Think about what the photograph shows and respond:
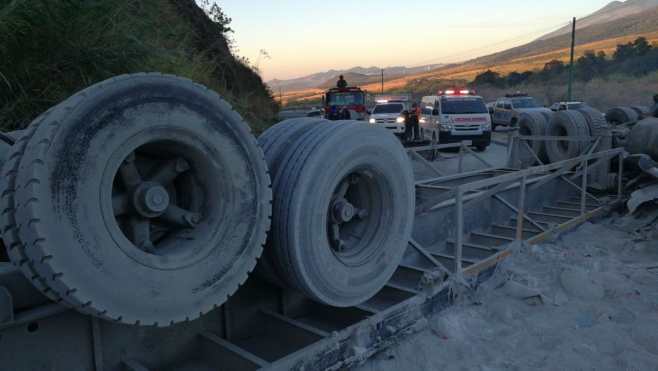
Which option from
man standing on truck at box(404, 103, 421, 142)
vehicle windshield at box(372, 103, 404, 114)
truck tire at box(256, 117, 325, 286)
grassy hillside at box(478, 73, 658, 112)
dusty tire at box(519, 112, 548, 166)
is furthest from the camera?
grassy hillside at box(478, 73, 658, 112)

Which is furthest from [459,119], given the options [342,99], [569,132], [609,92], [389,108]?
[609,92]

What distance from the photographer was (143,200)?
87.2 inches

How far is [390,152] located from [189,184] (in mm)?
1303

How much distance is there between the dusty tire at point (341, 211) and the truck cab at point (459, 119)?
536 inches

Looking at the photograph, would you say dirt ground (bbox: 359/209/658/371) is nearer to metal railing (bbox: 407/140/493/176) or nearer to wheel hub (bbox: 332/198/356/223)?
wheel hub (bbox: 332/198/356/223)

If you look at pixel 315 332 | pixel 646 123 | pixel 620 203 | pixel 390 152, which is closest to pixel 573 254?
pixel 620 203

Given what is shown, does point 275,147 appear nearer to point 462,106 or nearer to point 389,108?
point 462,106

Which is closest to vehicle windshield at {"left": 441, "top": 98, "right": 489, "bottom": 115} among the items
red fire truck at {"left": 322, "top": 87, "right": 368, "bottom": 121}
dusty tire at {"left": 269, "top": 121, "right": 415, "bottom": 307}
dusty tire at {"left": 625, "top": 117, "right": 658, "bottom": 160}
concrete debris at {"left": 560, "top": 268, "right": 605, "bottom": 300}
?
red fire truck at {"left": 322, "top": 87, "right": 368, "bottom": 121}

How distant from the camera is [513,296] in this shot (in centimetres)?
416

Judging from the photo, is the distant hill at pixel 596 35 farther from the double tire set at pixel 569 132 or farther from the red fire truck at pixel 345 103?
the double tire set at pixel 569 132

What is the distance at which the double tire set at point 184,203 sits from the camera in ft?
6.12

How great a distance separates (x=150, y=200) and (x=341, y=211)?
1165 millimetres

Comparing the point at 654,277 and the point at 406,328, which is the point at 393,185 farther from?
the point at 654,277

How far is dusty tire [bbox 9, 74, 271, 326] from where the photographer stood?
1848mm
